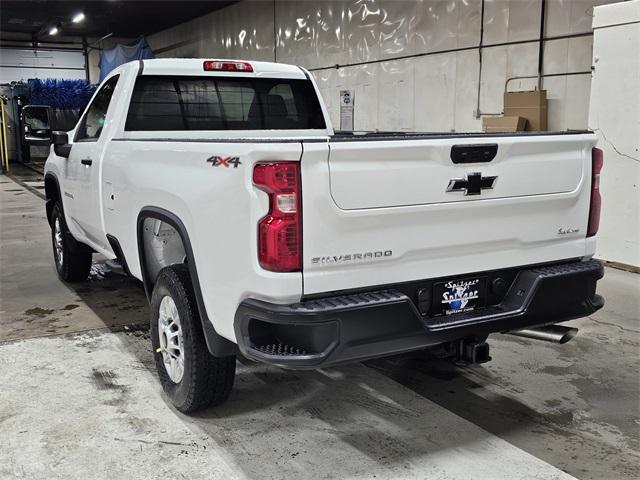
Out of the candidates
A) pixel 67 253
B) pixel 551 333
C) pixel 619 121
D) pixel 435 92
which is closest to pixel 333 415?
pixel 551 333

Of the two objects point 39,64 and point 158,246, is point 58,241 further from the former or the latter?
point 39,64

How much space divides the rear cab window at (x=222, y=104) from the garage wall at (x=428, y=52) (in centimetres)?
453

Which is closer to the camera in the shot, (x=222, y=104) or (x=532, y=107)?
(x=222, y=104)

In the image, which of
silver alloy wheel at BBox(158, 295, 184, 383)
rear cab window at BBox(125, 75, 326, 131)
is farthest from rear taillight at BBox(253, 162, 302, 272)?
rear cab window at BBox(125, 75, 326, 131)

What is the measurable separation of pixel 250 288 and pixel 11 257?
5.52 meters

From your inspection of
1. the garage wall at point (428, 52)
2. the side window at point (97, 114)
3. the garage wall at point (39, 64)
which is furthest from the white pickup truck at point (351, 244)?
the garage wall at point (39, 64)

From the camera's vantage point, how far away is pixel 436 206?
2.67m

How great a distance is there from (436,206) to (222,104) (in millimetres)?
2251

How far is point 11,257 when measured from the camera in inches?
281

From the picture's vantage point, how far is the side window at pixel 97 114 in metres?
4.56

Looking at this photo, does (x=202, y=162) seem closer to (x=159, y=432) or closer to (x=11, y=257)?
(x=159, y=432)

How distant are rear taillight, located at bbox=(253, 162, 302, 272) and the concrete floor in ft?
3.11

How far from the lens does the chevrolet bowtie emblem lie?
2689mm

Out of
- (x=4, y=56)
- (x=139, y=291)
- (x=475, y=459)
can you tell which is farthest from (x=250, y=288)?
(x=4, y=56)
